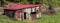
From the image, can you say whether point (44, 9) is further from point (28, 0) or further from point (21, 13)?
point (21, 13)

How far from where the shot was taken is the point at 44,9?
773 inches

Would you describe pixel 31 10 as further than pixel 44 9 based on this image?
No

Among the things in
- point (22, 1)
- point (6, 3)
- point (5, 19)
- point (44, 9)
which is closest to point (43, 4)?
point (44, 9)

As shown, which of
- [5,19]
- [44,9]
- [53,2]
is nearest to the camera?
[5,19]

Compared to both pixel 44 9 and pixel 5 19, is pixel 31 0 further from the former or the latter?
pixel 5 19

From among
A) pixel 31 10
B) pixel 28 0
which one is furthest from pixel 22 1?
pixel 31 10

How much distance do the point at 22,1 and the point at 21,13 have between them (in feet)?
16.1

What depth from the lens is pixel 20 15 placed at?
48.8ft

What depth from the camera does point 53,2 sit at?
20906 millimetres

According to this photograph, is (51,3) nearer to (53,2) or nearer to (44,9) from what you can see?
(53,2)

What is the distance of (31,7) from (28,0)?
5347 millimetres

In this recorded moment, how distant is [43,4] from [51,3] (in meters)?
1.15

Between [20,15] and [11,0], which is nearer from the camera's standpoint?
[20,15]

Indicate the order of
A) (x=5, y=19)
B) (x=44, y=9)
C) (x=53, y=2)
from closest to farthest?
1. (x=5, y=19)
2. (x=44, y=9)
3. (x=53, y=2)
